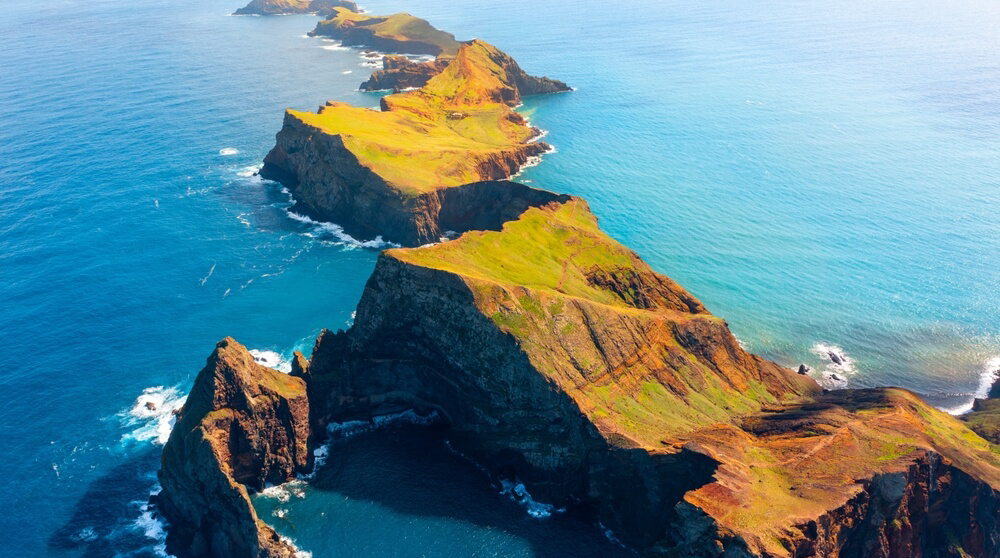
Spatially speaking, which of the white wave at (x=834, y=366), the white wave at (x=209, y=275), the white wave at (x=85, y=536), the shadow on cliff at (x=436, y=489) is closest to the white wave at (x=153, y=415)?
the white wave at (x=85, y=536)

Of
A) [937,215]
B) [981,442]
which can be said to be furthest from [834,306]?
[937,215]

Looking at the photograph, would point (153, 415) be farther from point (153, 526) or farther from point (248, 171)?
point (248, 171)

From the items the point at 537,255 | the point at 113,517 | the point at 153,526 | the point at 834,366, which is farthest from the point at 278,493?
the point at 834,366

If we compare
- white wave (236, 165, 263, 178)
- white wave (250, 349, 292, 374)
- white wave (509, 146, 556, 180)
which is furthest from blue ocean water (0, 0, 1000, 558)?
white wave (509, 146, 556, 180)

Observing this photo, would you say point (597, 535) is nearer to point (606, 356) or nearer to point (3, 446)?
point (606, 356)

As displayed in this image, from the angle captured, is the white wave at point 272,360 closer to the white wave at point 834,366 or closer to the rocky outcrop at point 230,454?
the rocky outcrop at point 230,454

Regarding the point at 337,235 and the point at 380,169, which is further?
the point at 337,235
